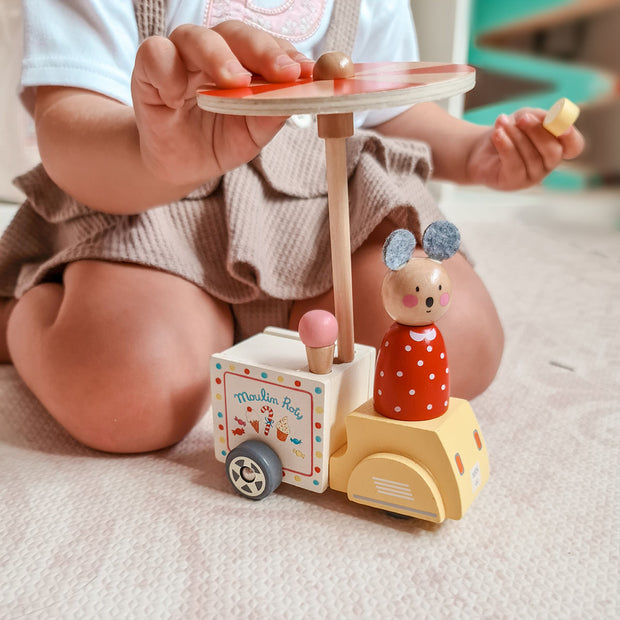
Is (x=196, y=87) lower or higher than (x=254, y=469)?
higher

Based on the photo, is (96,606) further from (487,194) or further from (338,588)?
(487,194)

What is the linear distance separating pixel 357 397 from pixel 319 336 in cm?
8

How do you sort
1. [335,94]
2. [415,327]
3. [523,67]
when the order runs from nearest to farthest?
1. [335,94]
2. [415,327]
3. [523,67]

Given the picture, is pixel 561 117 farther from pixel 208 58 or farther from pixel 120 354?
pixel 120 354

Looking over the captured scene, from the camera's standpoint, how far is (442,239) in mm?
455

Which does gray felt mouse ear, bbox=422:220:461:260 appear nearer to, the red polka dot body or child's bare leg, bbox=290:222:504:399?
Result: the red polka dot body

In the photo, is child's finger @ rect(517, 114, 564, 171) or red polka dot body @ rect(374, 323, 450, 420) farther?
child's finger @ rect(517, 114, 564, 171)

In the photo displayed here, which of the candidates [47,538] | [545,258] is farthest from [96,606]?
[545,258]

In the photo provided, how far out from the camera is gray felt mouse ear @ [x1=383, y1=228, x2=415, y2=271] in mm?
444

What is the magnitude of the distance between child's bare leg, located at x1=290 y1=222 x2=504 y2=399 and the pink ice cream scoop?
146 mm

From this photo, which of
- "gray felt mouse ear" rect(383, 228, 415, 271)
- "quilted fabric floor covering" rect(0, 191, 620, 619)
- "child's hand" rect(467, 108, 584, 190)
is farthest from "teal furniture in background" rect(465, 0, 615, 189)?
"gray felt mouse ear" rect(383, 228, 415, 271)

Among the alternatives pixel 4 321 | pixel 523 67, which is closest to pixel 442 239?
pixel 4 321

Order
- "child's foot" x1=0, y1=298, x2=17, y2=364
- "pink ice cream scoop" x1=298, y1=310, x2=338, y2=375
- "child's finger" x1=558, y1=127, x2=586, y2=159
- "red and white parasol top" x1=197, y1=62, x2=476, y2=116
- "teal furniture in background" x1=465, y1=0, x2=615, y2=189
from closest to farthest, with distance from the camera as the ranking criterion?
"red and white parasol top" x1=197, y1=62, x2=476, y2=116 → "pink ice cream scoop" x1=298, y1=310, x2=338, y2=375 → "child's finger" x1=558, y1=127, x2=586, y2=159 → "child's foot" x1=0, y1=298, x2=17, y2=364 → "teal furniture in background" x1=465, y1=0, x2=615, y2=189

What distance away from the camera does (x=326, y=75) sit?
44 centimetres
